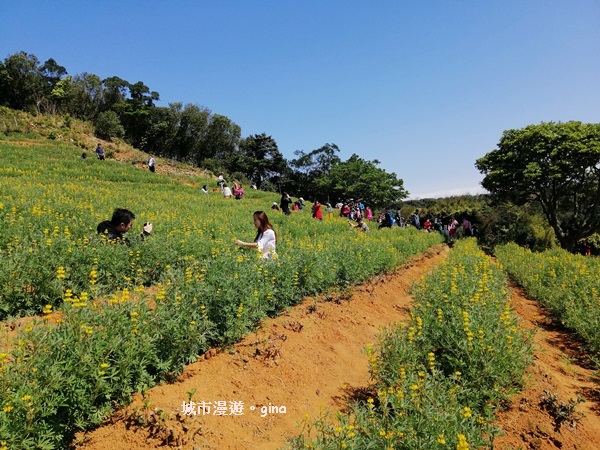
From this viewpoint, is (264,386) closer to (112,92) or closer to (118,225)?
(118,225)

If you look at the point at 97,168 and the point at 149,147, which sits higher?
the point at 149,147

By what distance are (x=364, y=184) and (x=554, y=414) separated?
56.0 metres

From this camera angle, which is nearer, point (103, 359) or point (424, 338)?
point (103, 359)

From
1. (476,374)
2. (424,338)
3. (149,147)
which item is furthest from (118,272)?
(149,147)

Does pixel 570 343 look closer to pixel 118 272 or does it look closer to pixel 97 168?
pixel 118 272

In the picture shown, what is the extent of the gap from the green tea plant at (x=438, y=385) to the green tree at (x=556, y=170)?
20.8 metres

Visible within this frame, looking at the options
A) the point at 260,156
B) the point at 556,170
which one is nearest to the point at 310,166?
the point at 260,156

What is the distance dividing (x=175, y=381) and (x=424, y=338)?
2.86m

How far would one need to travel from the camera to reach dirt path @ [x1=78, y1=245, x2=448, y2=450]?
2.80 metres

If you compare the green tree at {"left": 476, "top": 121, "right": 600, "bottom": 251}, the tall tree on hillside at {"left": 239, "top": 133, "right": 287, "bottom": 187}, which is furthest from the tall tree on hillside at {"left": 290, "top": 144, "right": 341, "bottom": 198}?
the green tree at {"left": 476, "top": 121, "right": 600, "bottom": 251}

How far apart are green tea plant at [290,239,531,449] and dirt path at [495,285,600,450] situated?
20cm

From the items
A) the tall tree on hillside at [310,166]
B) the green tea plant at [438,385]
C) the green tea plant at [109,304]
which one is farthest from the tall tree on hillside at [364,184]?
the green tea plant at [438,385]

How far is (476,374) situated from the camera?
11.8ft

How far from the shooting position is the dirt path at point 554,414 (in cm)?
324
